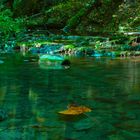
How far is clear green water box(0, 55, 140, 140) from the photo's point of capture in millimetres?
7008

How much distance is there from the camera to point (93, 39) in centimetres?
2656

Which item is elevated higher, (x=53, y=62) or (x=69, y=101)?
(x=53, y=62)

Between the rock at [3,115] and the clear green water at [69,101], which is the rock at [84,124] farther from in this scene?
the rock at [3,115]

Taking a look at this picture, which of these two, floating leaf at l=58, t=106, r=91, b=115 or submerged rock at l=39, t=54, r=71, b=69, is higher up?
submerged rock at l=39, t=54, r=71, b=69

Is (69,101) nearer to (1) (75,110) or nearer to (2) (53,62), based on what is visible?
(1) (75,110)

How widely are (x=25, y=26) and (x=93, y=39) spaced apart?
410 inches

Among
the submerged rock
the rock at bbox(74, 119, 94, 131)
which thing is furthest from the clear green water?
the submerged rock

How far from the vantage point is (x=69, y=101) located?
31.5ft

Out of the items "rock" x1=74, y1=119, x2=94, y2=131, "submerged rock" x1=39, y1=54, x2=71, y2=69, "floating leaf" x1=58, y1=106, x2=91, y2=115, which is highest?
"submerged rock" x1=39, y1=54, x2=71, y2=69

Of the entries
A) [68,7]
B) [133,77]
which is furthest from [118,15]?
[133,77]

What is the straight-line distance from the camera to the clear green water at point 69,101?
7.01 m

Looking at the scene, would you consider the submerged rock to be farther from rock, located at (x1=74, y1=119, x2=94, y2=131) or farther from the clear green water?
rock, located at (x1=74, y1=119, x2=94, y2=131)

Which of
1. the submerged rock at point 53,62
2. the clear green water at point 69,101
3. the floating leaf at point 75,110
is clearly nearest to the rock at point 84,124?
the clear green water at point 69,101

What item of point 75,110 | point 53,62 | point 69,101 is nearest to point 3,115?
point 75,110
